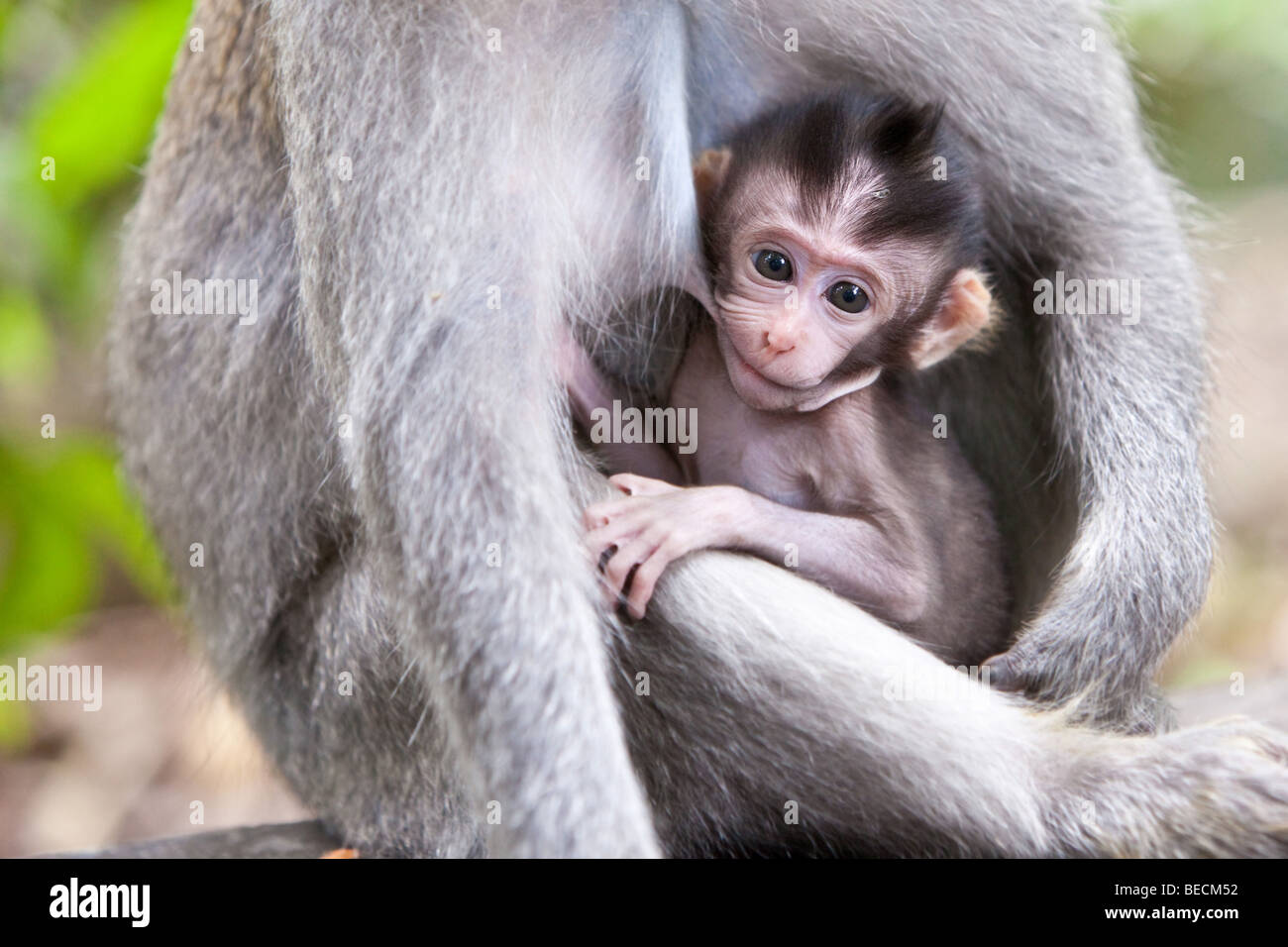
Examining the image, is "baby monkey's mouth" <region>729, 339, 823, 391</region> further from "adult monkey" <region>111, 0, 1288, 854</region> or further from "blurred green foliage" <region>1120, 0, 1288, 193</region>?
"blurred green foliage" <region>1120, 0, 1288, 193</region>

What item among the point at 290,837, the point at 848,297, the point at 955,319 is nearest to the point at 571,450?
the point at 848,297

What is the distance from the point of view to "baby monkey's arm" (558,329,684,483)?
2607mm

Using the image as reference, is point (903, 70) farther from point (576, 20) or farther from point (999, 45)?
point (576, 20)

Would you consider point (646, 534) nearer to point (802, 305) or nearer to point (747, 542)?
point (747, 542)

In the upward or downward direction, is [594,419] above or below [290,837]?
above

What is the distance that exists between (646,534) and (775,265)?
599mm

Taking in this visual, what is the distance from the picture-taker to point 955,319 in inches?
104

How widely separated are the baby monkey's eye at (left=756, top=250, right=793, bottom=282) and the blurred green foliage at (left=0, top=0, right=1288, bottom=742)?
1.29 metres

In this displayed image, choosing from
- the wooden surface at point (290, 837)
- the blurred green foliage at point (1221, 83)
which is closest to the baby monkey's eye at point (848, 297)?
the wooden surface at point (290, 837)

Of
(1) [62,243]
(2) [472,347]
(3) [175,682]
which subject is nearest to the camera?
(2) [472,347]

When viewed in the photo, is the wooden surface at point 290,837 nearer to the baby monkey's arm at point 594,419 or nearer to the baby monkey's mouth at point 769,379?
the baby monkey's arm at point 594,419

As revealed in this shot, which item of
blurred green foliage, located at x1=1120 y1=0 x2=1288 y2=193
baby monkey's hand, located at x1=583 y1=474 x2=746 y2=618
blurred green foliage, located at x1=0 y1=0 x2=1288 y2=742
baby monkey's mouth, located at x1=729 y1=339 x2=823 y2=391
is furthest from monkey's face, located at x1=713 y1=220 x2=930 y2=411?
blurred green foliage, located at x1=1120 y1=0 x2=1288 y2=193

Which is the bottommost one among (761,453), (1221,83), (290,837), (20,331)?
(290,837)

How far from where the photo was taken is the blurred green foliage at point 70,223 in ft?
14.8
